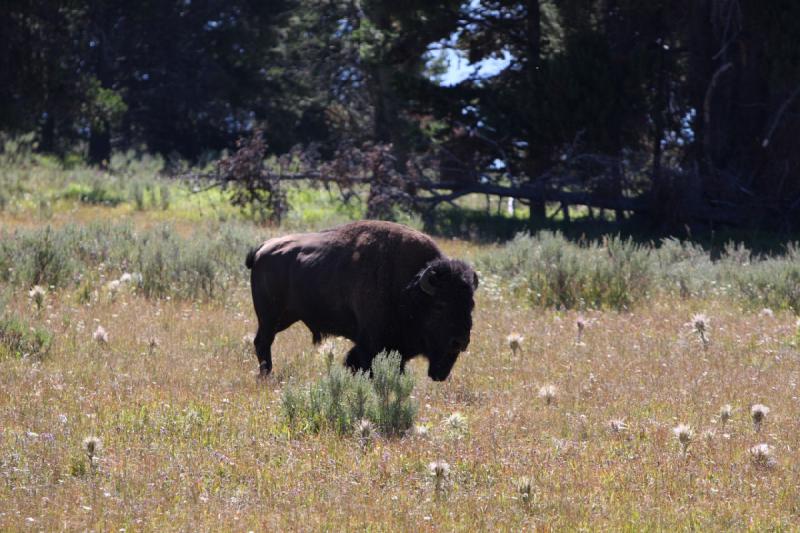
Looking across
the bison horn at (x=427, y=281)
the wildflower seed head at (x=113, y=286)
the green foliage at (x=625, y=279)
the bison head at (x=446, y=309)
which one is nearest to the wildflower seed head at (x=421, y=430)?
the bison head at (x=446, y=309)

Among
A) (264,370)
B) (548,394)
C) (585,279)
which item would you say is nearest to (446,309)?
(548,394)

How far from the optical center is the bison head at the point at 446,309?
816 centimetres

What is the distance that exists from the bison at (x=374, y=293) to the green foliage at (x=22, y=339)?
196 cm

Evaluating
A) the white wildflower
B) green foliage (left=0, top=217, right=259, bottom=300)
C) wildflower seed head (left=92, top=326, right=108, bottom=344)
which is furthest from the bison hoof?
green foliage (left=0, top=217, right=259, bottom=300)

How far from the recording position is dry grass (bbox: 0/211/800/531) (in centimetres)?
566

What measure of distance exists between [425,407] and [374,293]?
1.06m

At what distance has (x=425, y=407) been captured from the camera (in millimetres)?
8305

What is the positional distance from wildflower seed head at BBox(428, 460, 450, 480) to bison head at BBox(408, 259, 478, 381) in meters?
2.11

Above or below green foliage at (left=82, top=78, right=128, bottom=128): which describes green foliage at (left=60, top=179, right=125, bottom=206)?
below

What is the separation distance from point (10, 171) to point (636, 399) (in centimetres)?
2341

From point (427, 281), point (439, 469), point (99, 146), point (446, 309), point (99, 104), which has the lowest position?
point (99, 146)

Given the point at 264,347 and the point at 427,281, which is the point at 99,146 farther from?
the point at 427,281

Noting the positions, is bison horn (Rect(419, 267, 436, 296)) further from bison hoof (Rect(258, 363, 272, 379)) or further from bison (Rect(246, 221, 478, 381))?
bison hoof (Rect(258, 363, 272, 379))

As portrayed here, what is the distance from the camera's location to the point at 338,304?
8.95 m
